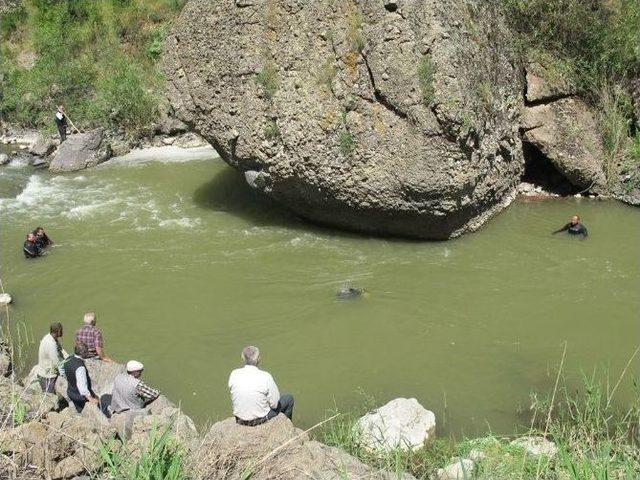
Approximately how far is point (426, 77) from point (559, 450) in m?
8.25

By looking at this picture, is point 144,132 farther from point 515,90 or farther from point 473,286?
point 473,286

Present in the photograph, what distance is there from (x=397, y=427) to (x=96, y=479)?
139 inches

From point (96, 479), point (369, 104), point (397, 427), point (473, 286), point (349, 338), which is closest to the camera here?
point (96, 479)

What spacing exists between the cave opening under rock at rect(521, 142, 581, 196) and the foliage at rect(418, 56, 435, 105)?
4.26 m

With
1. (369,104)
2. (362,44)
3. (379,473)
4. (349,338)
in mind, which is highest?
(362,44)

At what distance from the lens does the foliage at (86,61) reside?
21609mm

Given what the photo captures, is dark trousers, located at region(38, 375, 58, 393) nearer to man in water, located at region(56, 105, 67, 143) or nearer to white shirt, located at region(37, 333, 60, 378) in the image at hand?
white shirt, located at region(37, 333, 60, 378)

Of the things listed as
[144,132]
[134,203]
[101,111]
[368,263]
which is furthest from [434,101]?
[101,111]

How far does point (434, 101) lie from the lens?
39.0 feet

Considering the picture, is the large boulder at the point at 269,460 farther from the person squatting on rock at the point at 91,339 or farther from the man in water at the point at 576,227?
the man in water at the point at 576,227

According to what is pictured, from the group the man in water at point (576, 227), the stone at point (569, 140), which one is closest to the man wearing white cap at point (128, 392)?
the man in water at point (576, 227)

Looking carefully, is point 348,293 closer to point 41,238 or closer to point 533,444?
point 533,444

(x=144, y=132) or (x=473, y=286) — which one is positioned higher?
(x=144, y=132)

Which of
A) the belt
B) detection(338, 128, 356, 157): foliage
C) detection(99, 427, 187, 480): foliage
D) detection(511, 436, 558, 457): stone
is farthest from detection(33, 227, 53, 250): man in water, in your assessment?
detection(511, 436, 558, 457): stone
